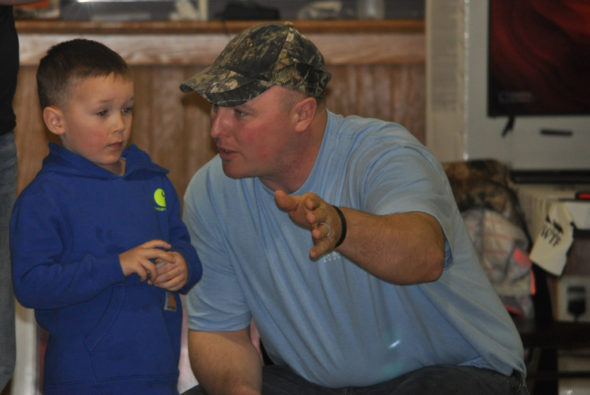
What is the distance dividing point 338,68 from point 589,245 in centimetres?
171

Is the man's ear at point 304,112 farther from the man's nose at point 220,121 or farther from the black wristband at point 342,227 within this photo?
the black wristband at point 342,227

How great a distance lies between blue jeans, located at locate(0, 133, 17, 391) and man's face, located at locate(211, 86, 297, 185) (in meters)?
0.53

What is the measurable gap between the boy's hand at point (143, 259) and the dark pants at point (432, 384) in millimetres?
530

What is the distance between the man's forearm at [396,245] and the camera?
143cm

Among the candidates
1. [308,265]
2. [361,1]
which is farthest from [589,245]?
[361,1]

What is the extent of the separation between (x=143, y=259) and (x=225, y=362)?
0.51m

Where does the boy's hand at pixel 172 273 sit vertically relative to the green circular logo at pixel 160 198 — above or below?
below

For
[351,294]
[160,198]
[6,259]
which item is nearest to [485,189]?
[351,294]

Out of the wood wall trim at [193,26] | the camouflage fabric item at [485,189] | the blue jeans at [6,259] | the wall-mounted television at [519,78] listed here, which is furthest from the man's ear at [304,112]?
the wood wall trim at [193,26]

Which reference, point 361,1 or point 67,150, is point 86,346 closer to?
point 67,150

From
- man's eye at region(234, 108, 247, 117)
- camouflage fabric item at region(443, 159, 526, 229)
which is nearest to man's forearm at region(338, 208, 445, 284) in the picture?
man's eye at region(234, 108, 247, 117)

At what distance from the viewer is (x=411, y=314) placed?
1.88m

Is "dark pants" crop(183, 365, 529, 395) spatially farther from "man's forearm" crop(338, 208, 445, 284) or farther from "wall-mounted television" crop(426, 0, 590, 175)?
"wall-mounted television" crop(426, 0, 590, 175)

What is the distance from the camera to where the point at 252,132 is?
1833mm
